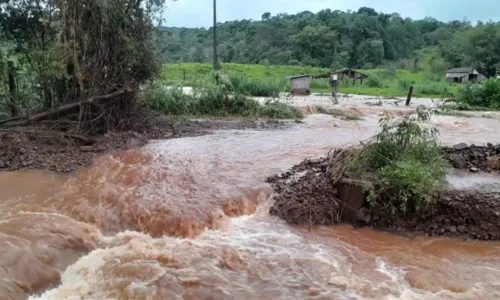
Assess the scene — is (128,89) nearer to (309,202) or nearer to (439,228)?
(309,202)

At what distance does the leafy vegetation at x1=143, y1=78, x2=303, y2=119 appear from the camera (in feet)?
51.3

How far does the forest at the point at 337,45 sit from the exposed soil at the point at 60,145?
3739cm

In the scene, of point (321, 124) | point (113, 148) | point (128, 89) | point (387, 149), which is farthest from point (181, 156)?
point (321, 124)

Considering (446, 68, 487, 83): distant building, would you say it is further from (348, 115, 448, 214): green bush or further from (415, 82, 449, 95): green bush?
(348, 115, 448, 214): green bush

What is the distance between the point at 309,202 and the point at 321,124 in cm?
912

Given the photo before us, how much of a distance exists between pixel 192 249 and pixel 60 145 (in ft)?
19.0

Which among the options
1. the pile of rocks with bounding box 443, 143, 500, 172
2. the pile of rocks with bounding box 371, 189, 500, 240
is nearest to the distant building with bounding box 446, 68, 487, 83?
the pile of rocks with bounding box 443, 143, 500, 172

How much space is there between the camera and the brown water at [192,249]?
4695mm

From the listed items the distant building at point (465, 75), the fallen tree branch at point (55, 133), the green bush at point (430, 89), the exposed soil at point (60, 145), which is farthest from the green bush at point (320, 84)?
the fallen tree branch at point (55, 133)

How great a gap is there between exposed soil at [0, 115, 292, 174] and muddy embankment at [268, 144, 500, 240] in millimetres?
4632

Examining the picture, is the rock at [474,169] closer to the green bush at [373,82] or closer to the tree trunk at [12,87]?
the tree trunk at [12,87]

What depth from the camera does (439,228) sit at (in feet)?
20.7

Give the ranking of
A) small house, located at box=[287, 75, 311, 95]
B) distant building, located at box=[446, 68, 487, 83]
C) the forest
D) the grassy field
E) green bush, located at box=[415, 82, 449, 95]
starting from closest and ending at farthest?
small house, located at box=[287, 75, 311, 95], the grassy field, green bush, located at box=[415, 82, 449, 95], distant building, located at box=[446, 68, 487, 83], the forest

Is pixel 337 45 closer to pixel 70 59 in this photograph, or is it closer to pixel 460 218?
pixel 70 59
